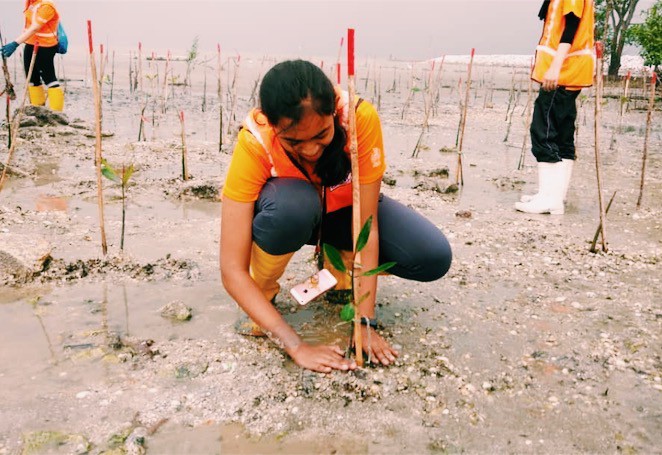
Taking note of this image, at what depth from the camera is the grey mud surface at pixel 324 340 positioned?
1696 mm

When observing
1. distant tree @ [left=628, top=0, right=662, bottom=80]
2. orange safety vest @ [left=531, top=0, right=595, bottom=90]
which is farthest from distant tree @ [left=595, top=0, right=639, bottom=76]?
orange safety vest @ [left=531, top=0, right=595, bottom=90]

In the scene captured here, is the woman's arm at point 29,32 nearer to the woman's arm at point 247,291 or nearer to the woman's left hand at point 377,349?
the woman's arm at point 247,291

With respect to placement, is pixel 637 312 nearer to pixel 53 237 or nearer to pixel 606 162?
pixel 53 237

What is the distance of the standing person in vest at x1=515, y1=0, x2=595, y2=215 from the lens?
13.2 ft

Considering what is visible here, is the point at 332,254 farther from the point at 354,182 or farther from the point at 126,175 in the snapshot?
the point at 126,175

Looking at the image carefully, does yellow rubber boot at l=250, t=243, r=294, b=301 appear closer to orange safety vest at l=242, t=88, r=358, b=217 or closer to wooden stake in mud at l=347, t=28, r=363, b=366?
orange safety vest at l=242, t=88, r=358, b=217

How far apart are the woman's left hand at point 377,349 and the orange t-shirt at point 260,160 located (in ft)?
2.00

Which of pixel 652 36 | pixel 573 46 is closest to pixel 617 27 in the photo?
pixel 652 36

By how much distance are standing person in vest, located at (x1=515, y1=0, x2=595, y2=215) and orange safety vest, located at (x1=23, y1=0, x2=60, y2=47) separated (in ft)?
18.1

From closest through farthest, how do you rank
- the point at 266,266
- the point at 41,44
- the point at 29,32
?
the point at 266,266 → the point at 29,32 → the point at 41,44

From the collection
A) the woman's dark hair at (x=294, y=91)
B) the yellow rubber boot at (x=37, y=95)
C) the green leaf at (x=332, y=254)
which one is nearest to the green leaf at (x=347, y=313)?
the green leaf at (x=332, y=254)

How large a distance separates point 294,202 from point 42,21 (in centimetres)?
605

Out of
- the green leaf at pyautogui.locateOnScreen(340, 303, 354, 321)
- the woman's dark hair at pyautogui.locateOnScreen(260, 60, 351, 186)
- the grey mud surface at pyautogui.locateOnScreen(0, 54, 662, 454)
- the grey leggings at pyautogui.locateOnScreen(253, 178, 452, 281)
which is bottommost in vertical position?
the grey mud surface at pyautogui.locateOnScreen(0, 54, 662, 454)

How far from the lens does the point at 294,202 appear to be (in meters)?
2.06
